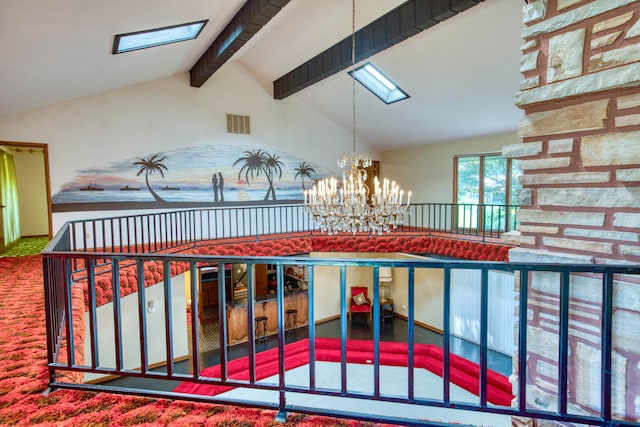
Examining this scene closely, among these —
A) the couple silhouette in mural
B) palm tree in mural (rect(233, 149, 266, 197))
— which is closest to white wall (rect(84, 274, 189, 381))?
the couple silhouette in mural

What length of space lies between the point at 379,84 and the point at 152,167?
217 inches

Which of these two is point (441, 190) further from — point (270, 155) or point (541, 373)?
point (541, 373)

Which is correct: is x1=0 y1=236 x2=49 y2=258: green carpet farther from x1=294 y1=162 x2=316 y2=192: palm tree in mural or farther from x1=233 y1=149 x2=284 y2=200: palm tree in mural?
x1=294 y1=162 x2=316 y2=192: palm tree in mural

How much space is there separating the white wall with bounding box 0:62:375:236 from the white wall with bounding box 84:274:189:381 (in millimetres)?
2085

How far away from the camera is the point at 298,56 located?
7.07 metres

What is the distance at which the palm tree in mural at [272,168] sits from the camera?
8.70 m

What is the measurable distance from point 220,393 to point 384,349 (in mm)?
3923

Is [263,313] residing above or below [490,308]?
below

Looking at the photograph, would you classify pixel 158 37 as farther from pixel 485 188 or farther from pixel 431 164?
pixel 485 188

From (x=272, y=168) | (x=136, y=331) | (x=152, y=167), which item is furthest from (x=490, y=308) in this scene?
(x=152, y=167)

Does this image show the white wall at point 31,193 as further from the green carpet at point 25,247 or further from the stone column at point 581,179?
the stone column at point 581,179

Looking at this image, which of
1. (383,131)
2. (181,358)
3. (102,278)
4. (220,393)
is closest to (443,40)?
(383,131)

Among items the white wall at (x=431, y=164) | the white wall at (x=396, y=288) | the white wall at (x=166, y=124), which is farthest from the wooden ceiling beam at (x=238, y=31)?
the white wall at (x=431, y=164)

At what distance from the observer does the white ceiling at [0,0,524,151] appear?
3.47 metres
